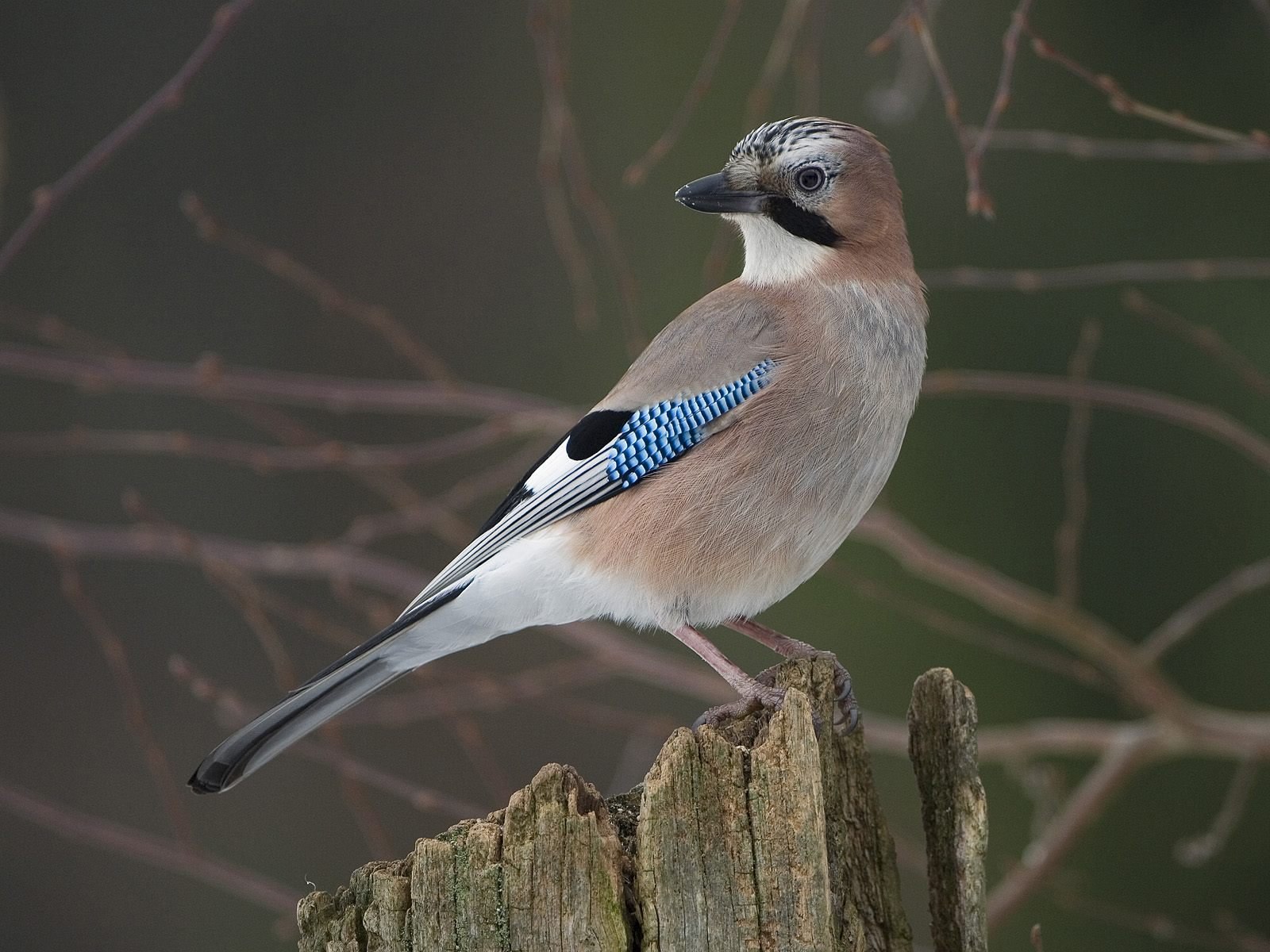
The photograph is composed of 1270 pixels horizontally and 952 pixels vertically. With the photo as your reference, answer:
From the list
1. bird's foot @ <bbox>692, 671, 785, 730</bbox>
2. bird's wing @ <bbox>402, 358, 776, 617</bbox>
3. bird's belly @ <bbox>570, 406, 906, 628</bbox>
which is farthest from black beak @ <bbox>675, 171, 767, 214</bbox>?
bird's foot @ <bbox>692, 671, 785, 730</bbox>

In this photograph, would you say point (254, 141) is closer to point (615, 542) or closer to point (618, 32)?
point (618, 32)

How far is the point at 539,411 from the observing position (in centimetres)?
434

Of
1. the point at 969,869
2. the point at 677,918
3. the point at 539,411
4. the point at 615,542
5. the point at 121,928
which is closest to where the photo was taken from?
the point at 677,918

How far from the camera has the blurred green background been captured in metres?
6.27

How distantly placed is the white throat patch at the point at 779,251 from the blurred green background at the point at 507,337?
2.54 meters

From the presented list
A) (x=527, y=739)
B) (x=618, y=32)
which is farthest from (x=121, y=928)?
Result: (x=618, y=32)

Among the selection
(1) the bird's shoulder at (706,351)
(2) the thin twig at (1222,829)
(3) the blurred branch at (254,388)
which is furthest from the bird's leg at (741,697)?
(2) the thin twig at (1222,829)

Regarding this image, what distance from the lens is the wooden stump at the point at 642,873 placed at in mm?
2525

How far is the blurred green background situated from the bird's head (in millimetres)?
2460

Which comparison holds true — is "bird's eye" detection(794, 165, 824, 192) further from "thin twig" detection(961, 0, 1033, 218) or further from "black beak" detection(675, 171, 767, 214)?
"thin twig" detection(961, 0, 1033, 218)

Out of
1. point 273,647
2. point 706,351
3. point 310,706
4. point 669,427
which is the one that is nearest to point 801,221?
point 706,351

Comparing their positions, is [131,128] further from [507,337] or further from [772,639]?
[507,337]

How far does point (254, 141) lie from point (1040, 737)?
4.96 metres

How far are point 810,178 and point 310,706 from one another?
1.75 meters
